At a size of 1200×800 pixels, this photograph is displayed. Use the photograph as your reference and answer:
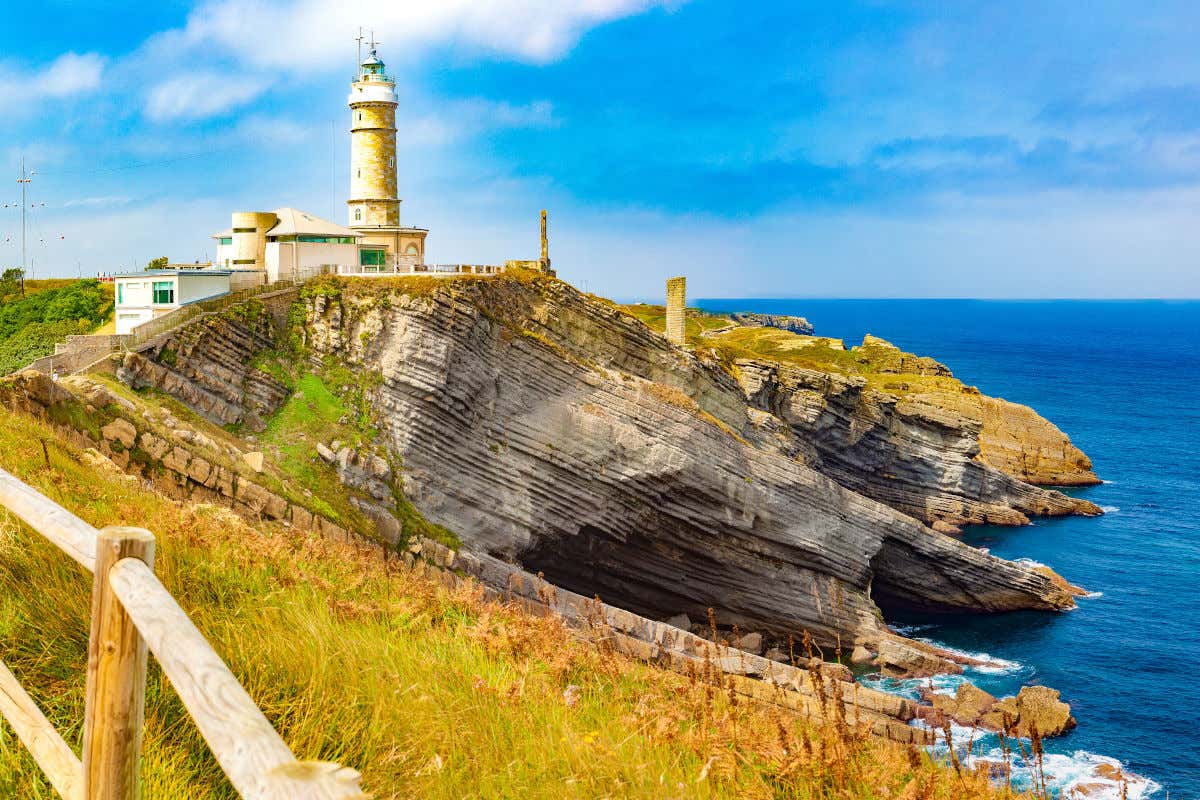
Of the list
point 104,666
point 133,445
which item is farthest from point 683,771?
point 133,445

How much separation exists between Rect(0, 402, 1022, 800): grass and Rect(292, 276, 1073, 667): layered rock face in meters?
23.7

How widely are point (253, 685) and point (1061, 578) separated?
50855mm

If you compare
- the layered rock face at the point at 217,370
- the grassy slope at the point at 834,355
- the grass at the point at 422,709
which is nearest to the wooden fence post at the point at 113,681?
the grass at the point at 422,709

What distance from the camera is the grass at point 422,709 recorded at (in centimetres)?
490

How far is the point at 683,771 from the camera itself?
5.37 metres

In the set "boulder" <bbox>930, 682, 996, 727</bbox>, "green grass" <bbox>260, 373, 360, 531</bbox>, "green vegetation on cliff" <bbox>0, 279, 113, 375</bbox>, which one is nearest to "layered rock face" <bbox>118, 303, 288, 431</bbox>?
"green grass" <bbox>260, 373, 360, 531</bbox>

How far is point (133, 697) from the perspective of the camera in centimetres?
307

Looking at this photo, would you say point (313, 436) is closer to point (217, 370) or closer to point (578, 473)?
point (217, 370)

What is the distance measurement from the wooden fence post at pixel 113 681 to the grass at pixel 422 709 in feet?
Result: 3.92

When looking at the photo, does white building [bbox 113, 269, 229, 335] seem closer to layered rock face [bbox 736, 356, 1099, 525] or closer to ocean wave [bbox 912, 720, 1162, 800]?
ocean wave [bbox 912, 720, 1162, 800]

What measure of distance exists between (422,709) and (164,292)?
31952 mm

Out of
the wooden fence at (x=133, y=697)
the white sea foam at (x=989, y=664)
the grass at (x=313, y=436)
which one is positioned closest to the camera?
the wooden fence at (x=133, y=697)

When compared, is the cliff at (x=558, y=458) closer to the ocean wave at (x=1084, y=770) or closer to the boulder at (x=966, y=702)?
the boulder at (x=966, y=702)

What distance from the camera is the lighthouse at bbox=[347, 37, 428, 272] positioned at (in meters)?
46.9
